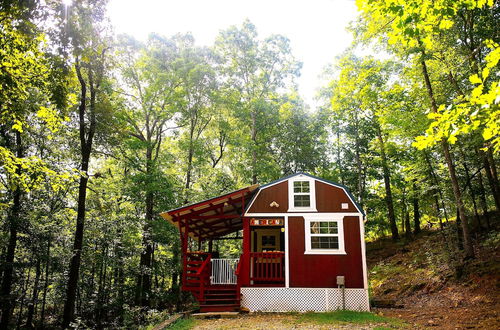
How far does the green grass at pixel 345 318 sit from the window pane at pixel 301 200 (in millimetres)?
3730

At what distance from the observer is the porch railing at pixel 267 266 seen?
11859mm

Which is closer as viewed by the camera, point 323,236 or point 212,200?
point 212,200

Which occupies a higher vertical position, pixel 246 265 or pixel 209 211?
pixel 209 211

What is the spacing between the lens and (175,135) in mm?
22953

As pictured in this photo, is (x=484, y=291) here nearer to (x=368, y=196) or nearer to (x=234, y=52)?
(x=368, y=196)

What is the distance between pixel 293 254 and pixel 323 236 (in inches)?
49.8

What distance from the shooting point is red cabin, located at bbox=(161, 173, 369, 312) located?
11484 mm

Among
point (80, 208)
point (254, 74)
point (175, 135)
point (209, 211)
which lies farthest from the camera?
point (254, 74)

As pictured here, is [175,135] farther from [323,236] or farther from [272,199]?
[323,236]

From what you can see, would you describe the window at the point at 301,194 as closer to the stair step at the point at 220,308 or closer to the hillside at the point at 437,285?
the stair step at the point at 220,308

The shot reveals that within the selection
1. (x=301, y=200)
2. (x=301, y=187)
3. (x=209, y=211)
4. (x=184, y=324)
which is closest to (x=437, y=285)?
(x=301, y=200)

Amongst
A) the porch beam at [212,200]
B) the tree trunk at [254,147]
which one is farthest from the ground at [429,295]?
the tree trunk at [254,147]

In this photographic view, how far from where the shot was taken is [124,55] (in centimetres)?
2002

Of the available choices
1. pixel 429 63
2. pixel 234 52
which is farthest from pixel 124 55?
pixel 429 63
